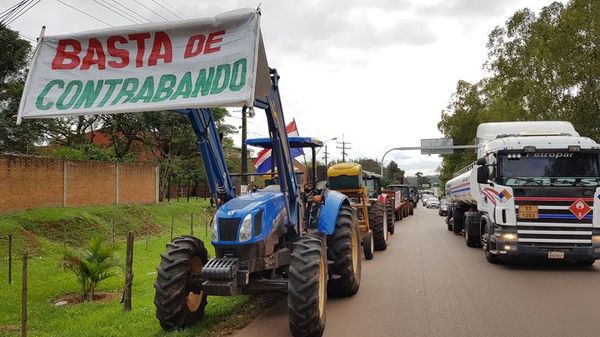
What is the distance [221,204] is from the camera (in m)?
7.61

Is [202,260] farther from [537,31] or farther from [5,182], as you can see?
[537,31]

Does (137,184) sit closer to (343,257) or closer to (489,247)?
(489,247)

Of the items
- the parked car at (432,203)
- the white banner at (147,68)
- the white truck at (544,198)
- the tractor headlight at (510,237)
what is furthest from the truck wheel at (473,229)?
the parked car at (432,203)

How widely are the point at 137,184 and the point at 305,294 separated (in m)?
22.8

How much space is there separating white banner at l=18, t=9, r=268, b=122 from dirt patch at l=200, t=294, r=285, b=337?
3122 mm

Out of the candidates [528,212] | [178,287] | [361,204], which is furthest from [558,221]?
[178,287]

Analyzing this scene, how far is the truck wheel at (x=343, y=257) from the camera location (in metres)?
8.42

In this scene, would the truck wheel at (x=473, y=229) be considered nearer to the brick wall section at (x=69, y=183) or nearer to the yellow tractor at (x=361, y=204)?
the yellow tractor at (x=361, y=204)

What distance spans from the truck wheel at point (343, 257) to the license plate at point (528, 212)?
4.33 m

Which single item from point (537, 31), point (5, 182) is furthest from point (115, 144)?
point (537, 31)

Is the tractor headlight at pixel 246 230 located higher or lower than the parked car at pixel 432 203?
higher

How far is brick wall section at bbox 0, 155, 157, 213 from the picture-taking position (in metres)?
18.8

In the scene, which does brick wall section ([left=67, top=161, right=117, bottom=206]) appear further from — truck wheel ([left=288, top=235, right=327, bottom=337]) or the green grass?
truck wheel ([left=288, top=235, right=327, bottom=337])

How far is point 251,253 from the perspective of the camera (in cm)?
652
